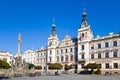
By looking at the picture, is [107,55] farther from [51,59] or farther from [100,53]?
[51,59]

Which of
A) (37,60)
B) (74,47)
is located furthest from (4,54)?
(74,47)

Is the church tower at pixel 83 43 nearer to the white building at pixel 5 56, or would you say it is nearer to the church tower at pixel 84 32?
the church tower at pixel 84 32

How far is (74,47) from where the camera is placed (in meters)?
69.7

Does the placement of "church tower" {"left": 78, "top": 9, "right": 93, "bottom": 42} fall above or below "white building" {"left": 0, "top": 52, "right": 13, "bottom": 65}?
above

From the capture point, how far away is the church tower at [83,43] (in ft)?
207

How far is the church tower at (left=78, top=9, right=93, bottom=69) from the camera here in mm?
63219

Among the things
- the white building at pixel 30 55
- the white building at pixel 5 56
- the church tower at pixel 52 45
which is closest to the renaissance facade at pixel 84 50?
the church tower at pixel 52 45

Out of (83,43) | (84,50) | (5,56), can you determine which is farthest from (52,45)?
(5,56)

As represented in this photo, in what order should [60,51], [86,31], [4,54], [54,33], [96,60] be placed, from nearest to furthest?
1. [96,60]
2. [86,31]
3. [60,51]
4. [54,33]
5. [4,54]

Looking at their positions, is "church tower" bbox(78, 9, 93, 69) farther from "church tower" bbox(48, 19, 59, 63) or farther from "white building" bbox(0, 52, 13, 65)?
"white building" bbox(0, 52, 13, 65)

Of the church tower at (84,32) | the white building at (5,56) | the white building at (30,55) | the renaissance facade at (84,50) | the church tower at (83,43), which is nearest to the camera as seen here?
the renaissance facade at (84,50)

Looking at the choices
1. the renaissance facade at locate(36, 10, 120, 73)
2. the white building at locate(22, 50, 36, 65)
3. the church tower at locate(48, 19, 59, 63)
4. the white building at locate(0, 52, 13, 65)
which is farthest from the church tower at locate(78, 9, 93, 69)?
the white building at locate(0, 52, 13, 65)

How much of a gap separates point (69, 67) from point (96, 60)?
10617 mm

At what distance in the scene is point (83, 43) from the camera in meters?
64.4
